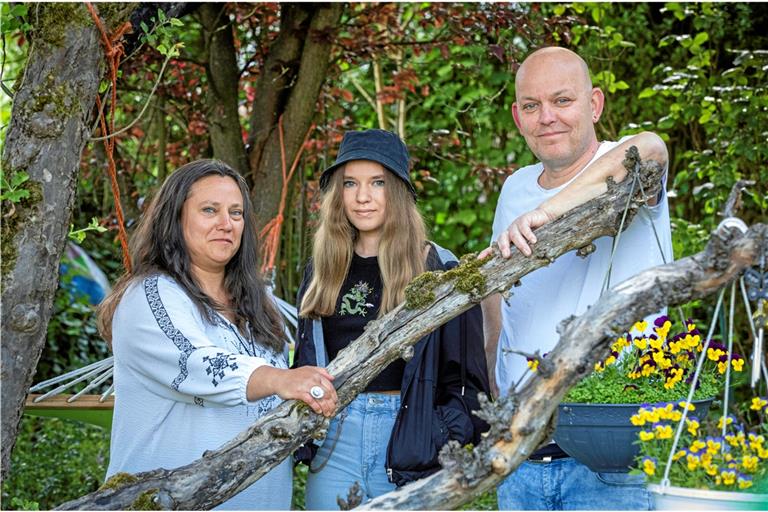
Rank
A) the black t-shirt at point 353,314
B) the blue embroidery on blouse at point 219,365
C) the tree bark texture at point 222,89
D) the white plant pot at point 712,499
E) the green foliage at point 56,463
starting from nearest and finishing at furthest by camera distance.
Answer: the white plant pot at point 712,499 < the blue embroidery on blouse at point 219,365 < the black t-shirt at point 353,314 < the tree bark texture at point 222,89 < the green foliage at point 56,463

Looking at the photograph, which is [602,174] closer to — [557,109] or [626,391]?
[557,109]

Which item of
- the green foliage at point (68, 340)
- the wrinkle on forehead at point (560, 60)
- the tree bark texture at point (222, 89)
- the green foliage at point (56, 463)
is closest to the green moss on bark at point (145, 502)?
the wrinkle on forehead at point (560, 60)

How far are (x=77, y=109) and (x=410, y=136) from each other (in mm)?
3056

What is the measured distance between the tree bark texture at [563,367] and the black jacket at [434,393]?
1.85 feet

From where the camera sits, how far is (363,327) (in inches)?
83.1

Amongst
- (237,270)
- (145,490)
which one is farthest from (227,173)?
(145,490)

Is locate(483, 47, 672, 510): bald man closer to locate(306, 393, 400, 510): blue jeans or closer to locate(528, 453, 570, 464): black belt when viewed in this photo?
locate(528, 453, 570, 464): black belt

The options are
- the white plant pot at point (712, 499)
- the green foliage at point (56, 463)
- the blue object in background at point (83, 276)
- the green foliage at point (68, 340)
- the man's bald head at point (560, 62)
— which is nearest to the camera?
the white plant pot at point (712, 499)

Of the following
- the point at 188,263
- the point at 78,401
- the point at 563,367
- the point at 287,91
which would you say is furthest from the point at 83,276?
the point at 563,367

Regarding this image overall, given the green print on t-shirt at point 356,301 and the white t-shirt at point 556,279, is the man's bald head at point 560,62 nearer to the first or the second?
the white t-shirt at point 556,279

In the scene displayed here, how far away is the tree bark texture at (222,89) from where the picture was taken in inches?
132

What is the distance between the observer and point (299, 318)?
7.09 ft

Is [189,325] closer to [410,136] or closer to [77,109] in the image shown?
[77,109]

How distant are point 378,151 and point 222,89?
Result: 1.47m
